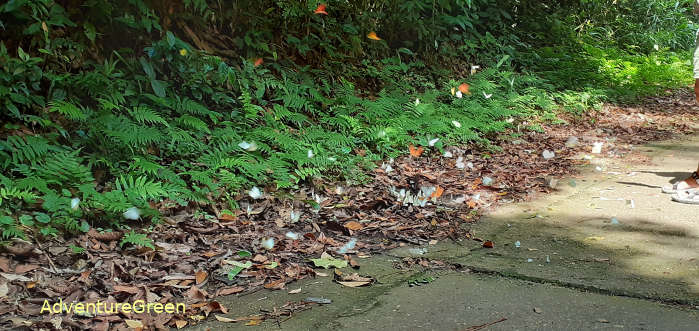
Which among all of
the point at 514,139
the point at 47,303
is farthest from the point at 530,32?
the point at 47,303

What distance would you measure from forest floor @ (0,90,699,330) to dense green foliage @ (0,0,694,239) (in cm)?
25

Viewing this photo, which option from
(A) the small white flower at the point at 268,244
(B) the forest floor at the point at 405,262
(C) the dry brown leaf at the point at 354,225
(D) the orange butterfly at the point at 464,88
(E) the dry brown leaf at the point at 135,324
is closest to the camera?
(E) the dry brown leaf at the point at 135,324

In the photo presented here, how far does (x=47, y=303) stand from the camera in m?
2.37

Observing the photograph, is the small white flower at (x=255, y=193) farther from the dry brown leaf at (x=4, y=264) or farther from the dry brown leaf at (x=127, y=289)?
the dry brown leaf at (x=4, y=264)

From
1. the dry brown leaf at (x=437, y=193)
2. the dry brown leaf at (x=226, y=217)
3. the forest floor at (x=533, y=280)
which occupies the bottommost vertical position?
the forest floor at (x=533, y=280)

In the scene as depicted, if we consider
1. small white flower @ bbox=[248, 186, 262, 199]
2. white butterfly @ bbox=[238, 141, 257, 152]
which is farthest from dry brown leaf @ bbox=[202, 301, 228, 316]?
white butterfly @ bbox=[238, 141, 257, 152]

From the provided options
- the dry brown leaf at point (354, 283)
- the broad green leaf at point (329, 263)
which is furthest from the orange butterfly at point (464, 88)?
the dry brown leaf at point (354, 283)

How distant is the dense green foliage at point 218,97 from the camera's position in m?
3.31

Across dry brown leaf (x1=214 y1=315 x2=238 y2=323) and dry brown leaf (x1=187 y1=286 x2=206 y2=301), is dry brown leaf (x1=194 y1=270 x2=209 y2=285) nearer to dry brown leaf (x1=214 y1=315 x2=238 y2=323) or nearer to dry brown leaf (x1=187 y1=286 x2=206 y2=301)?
dry brown leaf (x1=187 y1=286 x2=206 y2=301)

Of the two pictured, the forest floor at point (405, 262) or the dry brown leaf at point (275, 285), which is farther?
the dry brown leaf at point (275, 285)

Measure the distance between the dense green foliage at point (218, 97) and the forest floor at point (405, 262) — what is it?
245mm

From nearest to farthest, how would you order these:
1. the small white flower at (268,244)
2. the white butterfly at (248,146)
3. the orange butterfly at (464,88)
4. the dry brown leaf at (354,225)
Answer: the small white flower at (268,244)
the dry brown leaf at (354,225)
the white butterfly at (248,146)
the orange butterfly at (464,88)

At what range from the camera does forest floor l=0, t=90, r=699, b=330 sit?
2348 mm

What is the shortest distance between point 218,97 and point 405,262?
91.0 inches
